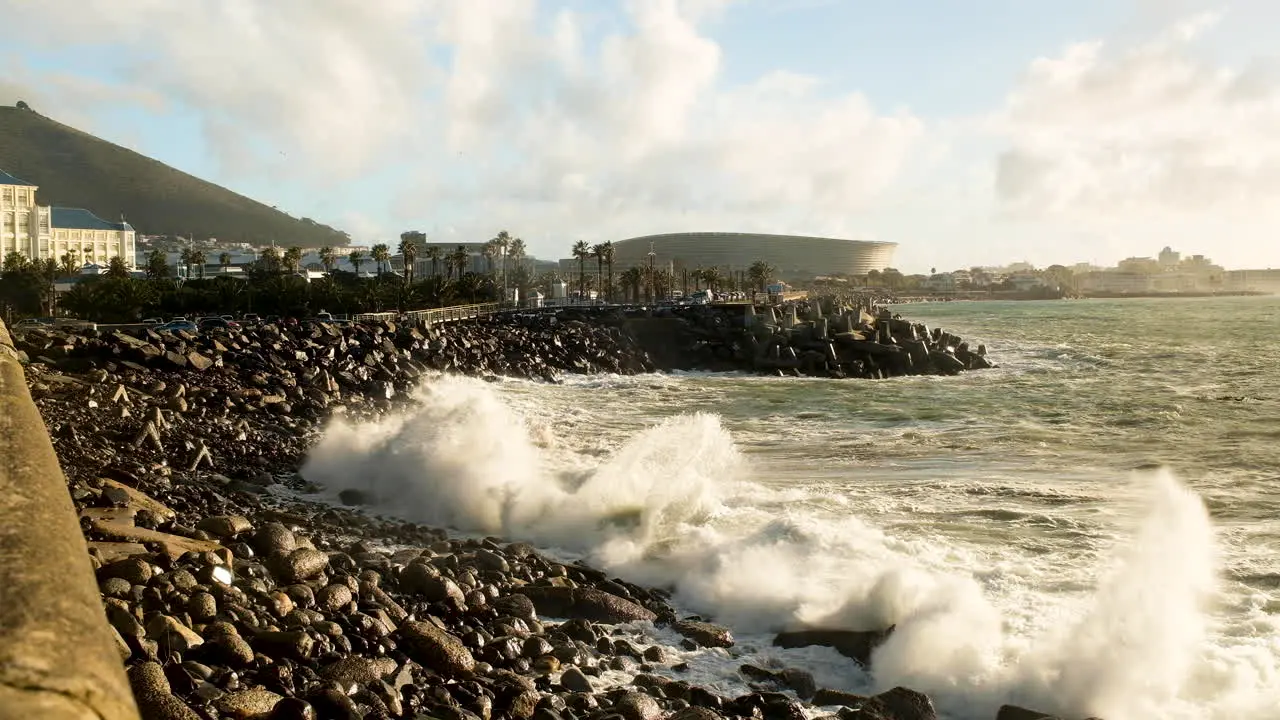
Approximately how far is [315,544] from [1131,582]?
818cm

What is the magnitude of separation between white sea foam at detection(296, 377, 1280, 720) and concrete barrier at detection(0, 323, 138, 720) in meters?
6.27

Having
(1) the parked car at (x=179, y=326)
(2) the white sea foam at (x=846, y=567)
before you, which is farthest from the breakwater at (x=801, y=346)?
(2) the white sea foam at (x=846, y=567)

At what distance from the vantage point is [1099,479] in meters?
16.7

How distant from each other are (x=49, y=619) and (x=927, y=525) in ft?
38.6

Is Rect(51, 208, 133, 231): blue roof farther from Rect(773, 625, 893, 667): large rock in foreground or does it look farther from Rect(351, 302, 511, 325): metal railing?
Rect(773, 625, 893, 667): large rock in foreground

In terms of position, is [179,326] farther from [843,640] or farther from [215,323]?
[843,640]

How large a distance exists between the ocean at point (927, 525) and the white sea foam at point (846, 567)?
26 mm

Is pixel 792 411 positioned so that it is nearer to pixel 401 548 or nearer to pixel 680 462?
pixel 680 462

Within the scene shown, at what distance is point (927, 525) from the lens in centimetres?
1264

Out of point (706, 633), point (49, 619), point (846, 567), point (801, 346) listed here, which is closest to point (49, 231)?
point (801, 346)

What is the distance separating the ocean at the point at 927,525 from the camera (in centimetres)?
792

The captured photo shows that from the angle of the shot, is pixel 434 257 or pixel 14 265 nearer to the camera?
pixel 14 265

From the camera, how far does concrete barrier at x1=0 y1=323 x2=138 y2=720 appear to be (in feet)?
6.13

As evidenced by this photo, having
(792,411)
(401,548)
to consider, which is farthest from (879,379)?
(401,548)
